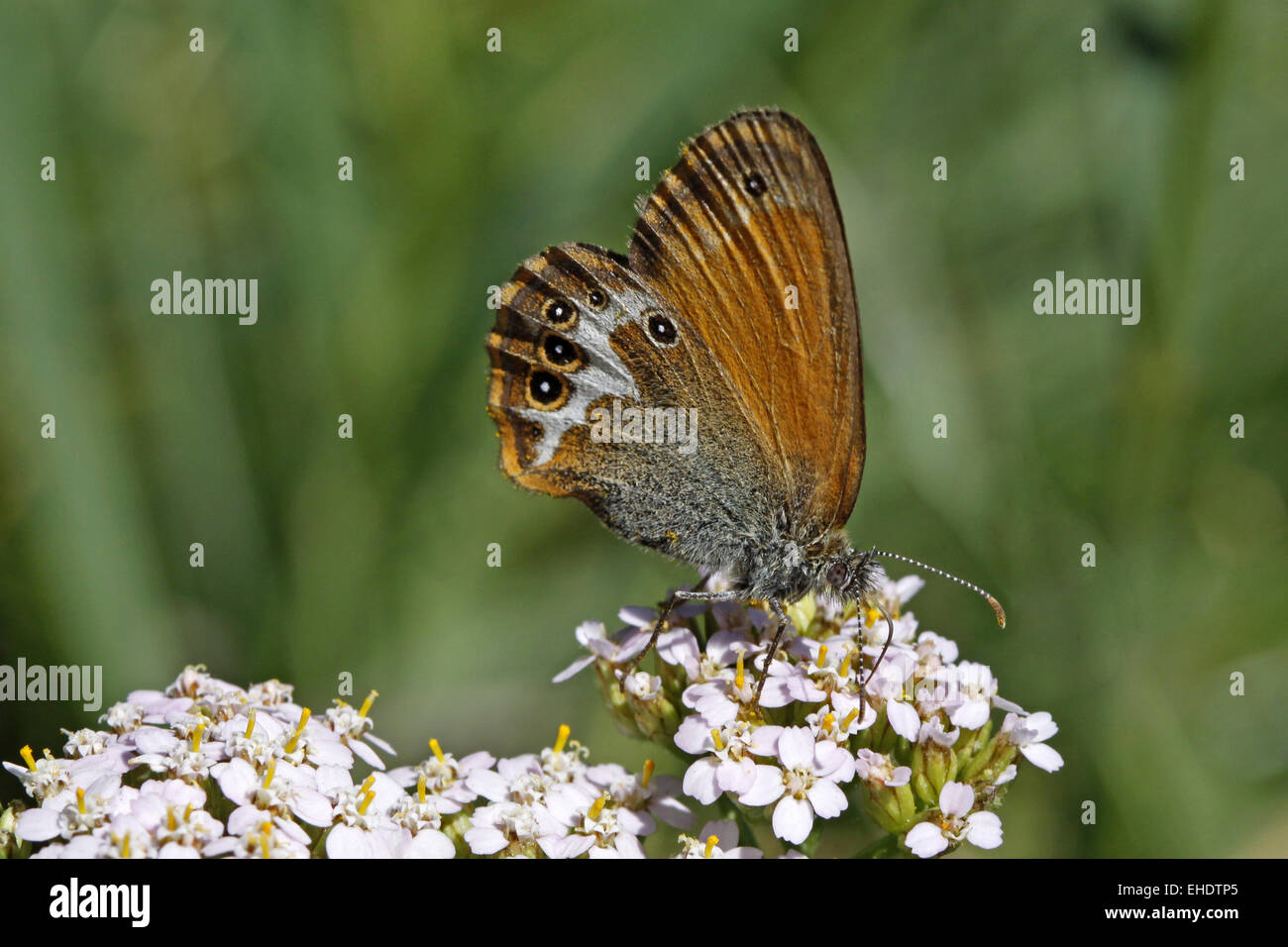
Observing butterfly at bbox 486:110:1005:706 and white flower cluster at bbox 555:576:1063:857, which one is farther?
butterfly at bbox 486:110:1005:706

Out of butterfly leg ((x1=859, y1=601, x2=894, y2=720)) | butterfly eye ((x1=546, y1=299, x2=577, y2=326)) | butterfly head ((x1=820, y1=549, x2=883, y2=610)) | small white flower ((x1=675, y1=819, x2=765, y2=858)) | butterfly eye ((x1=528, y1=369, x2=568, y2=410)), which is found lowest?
small white flower ((x1=675, y1=819, x2=765, y2=858))

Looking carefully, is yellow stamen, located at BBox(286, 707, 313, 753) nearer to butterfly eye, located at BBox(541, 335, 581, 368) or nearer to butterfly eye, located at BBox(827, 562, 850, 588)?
butterfly eye, located at BBox(541, 335, 581, 368)

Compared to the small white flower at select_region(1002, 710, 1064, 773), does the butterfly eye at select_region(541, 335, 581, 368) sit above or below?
above

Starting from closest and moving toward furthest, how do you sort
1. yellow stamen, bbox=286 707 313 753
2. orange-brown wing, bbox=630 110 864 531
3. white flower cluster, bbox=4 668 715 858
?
1. white flower cluster, bbox=4 668 715 858
2. yellow stamen, bbox=286 707 313 753
3. orange-brown wing, bbox=630 110 864 531

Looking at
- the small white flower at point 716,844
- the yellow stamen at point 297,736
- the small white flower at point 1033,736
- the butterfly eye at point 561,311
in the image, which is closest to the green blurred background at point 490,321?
the butterfly eye at point 561,311

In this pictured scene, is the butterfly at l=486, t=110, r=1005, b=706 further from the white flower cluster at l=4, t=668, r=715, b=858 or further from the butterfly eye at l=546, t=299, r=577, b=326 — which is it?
the white flower cluster at l=4, t=668, r=715, b=858

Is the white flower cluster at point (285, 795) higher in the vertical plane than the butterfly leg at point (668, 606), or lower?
lower

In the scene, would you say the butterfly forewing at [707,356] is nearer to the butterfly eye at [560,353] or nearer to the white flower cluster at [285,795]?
the butterfly eye at [560,353]

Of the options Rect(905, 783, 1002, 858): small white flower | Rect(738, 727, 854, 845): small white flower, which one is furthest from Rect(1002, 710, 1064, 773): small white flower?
Rect(738, 727, 854, 845): small white flower

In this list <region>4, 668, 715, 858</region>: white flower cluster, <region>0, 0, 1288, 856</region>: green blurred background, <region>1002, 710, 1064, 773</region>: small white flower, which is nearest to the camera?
<region>4, 668, 715, 858</region>: white flower cluster
